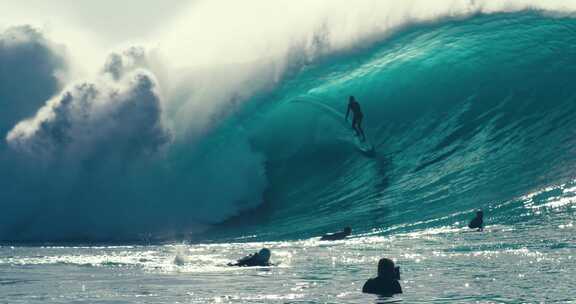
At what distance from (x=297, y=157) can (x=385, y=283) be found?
16.1 meters

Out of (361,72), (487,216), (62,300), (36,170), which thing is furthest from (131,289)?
(361,72)

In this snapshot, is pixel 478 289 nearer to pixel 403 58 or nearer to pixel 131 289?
pixel 131 289

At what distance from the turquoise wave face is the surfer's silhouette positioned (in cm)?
36

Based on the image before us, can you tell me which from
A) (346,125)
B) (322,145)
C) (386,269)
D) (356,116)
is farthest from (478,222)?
(346,125)

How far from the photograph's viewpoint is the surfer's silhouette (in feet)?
97.5

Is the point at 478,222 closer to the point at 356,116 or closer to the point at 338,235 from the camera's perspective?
the point at 338,235

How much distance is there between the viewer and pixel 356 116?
30.0 meters

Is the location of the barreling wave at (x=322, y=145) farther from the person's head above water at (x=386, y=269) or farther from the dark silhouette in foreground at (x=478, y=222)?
the person's head above water at (x=386, y=269)

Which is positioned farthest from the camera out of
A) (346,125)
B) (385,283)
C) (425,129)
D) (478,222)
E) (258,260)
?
(346,125)

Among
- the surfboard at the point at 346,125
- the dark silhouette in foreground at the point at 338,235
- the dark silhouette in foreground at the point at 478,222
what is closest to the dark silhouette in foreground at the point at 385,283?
the dark silhouette in foreground at the point at 478,222

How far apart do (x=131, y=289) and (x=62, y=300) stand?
174cm

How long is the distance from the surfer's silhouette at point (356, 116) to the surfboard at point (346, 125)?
0.44 feet

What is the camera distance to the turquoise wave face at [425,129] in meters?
25.2

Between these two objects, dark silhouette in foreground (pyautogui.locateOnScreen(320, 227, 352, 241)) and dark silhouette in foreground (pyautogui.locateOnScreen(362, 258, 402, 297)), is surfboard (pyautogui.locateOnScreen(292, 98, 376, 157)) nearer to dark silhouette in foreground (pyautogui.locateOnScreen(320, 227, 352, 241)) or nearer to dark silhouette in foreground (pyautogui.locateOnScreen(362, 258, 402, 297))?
dark silhouette in foreground (pyautogui.locateOnScreen(320, 227, 352, 241))
